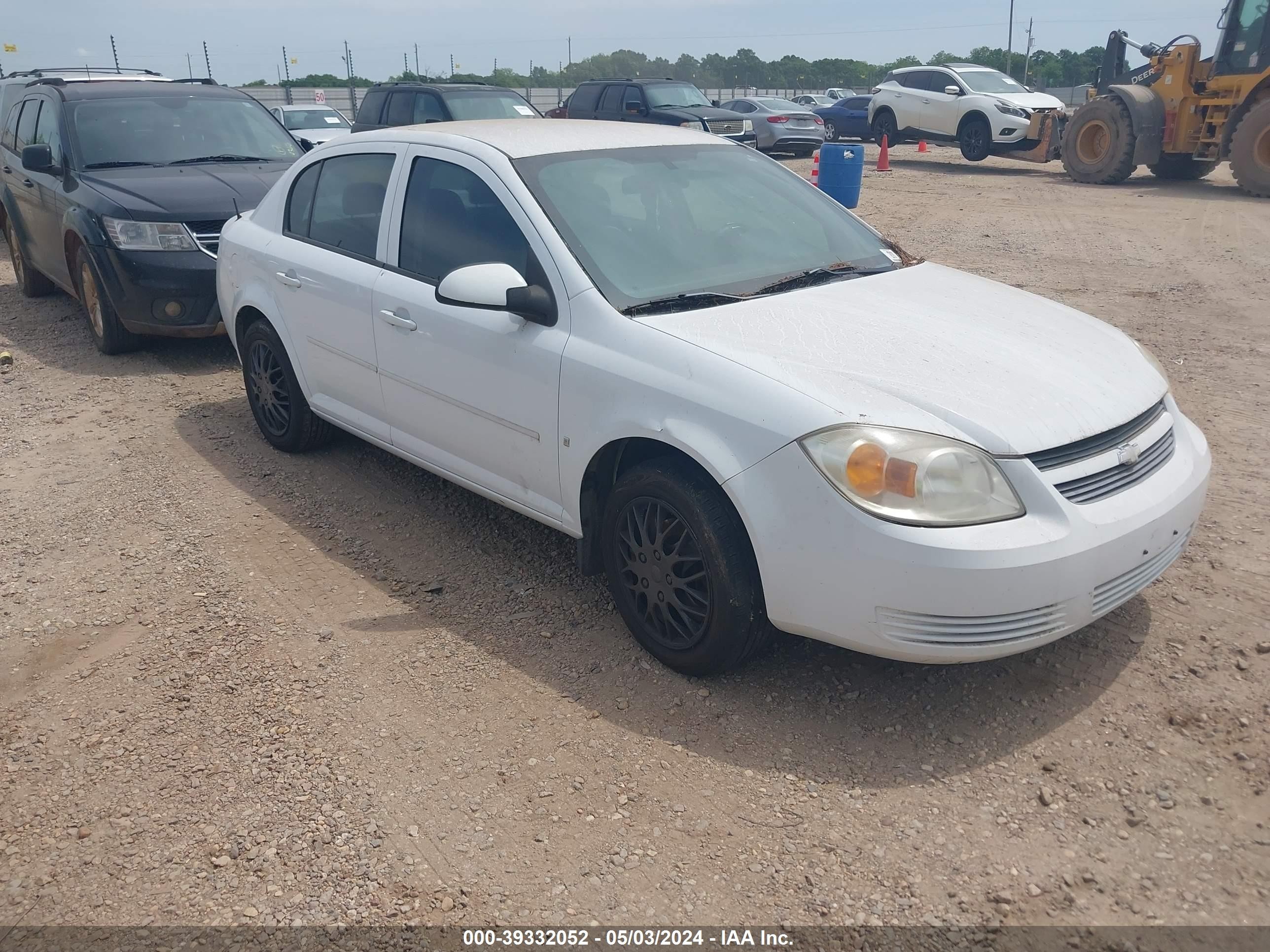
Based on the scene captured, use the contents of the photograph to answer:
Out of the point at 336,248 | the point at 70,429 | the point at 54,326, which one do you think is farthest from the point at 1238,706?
the point at 54,326

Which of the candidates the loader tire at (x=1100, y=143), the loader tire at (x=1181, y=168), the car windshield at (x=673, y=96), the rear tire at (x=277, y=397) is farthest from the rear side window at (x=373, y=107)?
the loader tire at (x=1181, y=168)

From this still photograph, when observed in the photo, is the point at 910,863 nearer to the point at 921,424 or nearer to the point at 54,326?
the point at 921,424

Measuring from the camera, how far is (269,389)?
557 centimetres

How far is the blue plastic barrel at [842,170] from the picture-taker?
37.0ft

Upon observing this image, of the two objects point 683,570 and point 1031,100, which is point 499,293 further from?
point 1031,100

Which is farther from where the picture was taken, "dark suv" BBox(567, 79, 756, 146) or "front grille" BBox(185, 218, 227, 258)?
"dark suv" BBox(567, 79, 756, 146)

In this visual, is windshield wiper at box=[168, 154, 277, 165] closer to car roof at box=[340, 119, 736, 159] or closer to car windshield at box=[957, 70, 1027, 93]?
car roof at box=[340, 119, 736, 159]

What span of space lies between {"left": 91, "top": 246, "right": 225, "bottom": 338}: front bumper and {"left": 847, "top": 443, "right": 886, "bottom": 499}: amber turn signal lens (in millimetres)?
5677

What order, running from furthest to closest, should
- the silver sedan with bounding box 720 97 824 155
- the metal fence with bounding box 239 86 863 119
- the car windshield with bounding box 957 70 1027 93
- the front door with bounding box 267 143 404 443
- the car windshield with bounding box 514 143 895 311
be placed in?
the metal fence with bounding box 239 86 863 119 < the silver sedan with bounding box 720 97 824 155 < the car windshield with bounding box 957 70 1027 93 < the front door with bounding box 267 143 404 443 < the car windshield with bounding box 514 143 895 311

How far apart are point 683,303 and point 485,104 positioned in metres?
11.8

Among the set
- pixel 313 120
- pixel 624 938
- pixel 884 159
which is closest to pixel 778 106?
pixel 884 159

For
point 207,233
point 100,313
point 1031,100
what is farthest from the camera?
point 1031,100

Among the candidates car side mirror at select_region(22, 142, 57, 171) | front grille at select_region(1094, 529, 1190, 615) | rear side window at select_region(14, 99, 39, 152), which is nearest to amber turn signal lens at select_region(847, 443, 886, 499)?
front grille at select_region(1094, 529, 1190, 615)

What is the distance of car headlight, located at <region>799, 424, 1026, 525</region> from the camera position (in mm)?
2859
